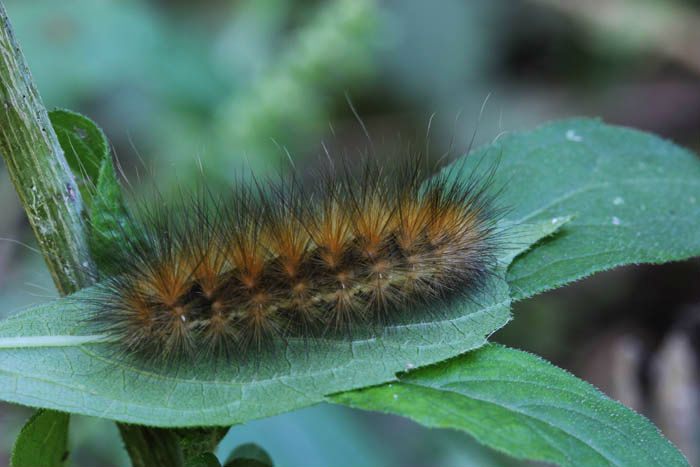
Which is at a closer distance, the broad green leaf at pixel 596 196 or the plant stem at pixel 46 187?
the plant stem at pixel 46 187

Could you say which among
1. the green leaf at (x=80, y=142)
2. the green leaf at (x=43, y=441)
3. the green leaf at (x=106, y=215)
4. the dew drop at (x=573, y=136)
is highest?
the green leaf at (x=80, y=142)

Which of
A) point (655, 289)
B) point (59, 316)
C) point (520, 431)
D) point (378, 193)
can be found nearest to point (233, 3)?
point (655, 289)

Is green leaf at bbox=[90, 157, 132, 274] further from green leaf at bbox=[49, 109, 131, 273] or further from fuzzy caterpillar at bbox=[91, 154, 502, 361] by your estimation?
fuzzy caterpillar at bbox=[91, 154, 502, 361]

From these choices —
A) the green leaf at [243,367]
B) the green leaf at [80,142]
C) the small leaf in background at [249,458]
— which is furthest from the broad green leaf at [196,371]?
the green leaf at [80,142]

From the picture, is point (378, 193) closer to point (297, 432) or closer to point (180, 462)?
point (180, 462)

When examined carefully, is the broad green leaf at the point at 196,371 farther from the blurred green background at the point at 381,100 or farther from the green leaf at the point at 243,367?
the blurred green background at the point at 381,100

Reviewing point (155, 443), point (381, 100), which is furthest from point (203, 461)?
point (381, 100)
